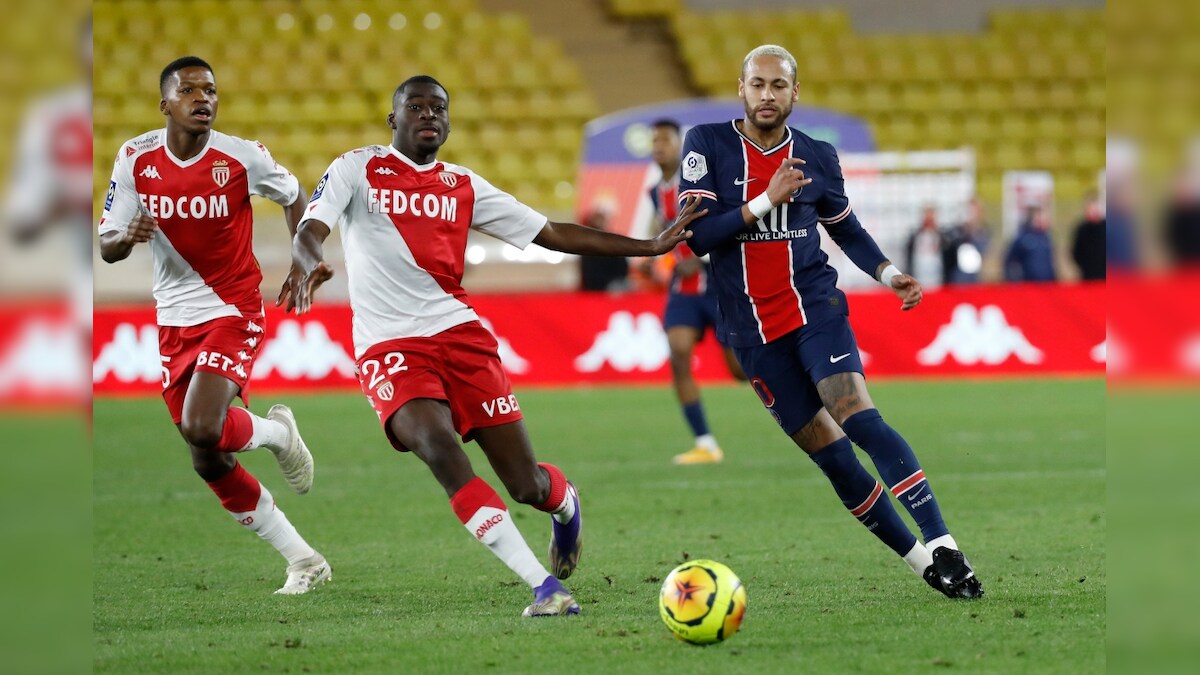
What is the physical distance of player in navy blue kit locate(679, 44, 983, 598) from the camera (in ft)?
18.2

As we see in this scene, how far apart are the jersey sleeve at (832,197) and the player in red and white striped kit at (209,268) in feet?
7.76

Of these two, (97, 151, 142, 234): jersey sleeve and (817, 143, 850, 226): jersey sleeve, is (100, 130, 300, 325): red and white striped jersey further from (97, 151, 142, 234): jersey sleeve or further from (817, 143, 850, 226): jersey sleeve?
(817, 143, 850, 226): jersey sleeve

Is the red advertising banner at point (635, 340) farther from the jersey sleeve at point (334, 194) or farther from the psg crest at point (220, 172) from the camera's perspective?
the jersey sleeve at point (334, 194)

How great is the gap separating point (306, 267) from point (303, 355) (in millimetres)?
12487

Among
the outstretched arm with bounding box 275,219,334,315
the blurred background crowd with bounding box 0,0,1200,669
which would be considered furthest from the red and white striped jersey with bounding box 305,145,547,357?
the blurred background crowd with bounding box 0,0,1200,669

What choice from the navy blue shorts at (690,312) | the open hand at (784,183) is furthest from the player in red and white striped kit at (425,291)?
the navy blue shorts at (690,312)

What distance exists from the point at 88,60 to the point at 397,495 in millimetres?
8250

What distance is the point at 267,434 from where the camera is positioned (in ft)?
21.2

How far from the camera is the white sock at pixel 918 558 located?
5668mm

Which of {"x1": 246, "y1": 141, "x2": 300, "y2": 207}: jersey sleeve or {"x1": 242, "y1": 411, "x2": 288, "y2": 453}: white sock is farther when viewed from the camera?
{"x1": 246, "y1": 141, "x2": 300, "y2": 207}: jersey sleeve

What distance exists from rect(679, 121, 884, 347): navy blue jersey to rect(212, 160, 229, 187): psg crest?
2101 mm

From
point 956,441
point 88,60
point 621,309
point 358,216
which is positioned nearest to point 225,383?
point 358,216

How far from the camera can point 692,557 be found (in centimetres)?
686

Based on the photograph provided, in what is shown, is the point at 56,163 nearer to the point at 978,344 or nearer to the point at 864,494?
the point at 864,494
